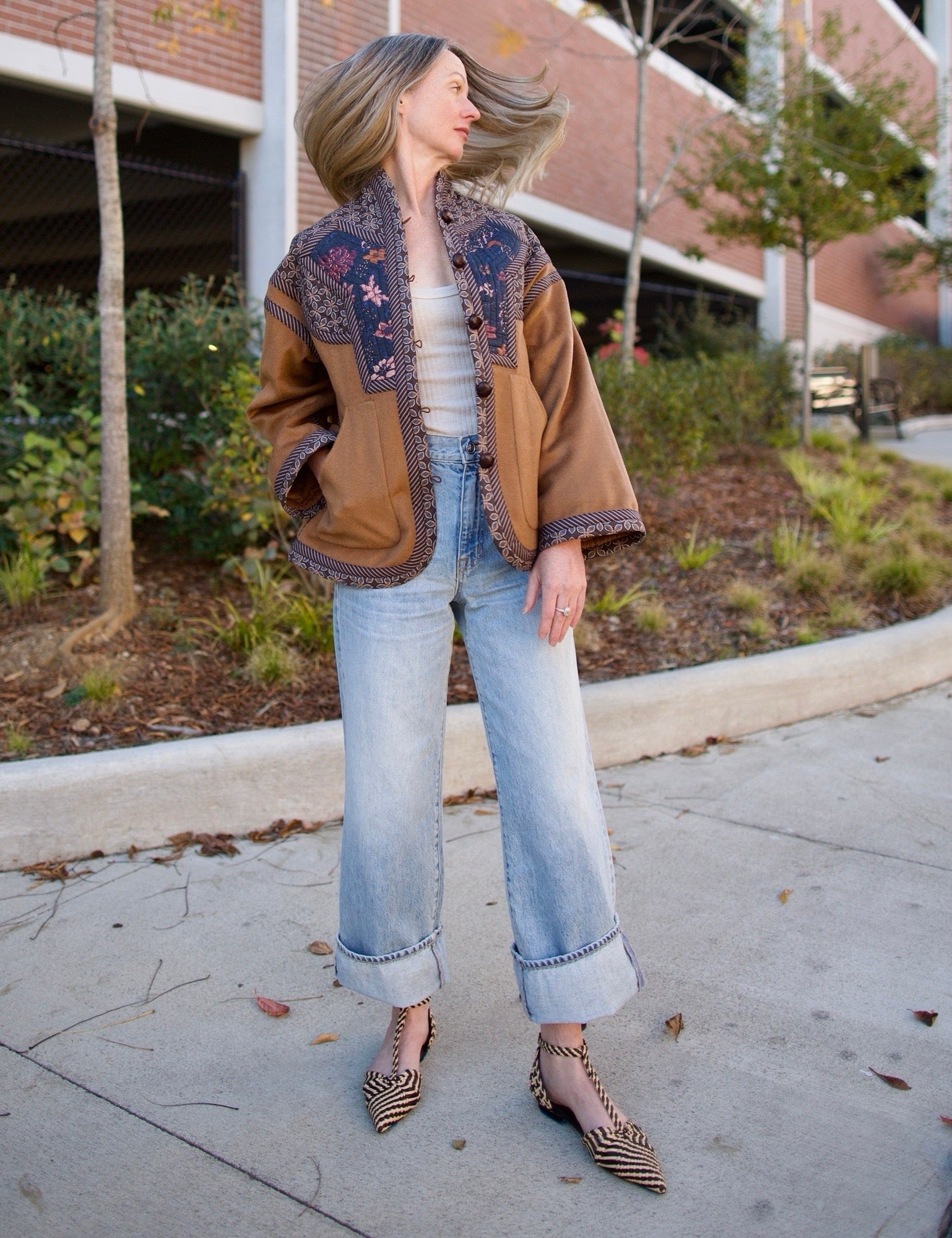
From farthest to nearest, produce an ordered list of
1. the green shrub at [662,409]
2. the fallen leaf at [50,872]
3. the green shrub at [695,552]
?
the green shrub at [662,409]
the green shrub at [695,552]
the fallen leaf at [50,872]

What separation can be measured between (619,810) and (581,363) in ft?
6.52

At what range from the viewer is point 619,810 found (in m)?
3.78

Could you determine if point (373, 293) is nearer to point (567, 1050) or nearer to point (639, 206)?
point (567, 1050)

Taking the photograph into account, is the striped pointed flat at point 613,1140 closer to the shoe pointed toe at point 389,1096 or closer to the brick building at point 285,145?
the shoe pointed toe at point 389,1096

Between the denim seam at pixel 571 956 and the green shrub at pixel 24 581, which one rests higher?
the green shrub at pixel 24 581

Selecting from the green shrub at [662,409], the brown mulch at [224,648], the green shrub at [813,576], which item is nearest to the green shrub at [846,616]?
the brown mulch at [224,648]

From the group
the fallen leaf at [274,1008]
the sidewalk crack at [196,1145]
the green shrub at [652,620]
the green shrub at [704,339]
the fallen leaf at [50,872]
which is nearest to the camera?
the sidewalk crack at [196,1145]

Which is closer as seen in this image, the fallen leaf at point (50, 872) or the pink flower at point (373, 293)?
the pink flower at point (373, 293)

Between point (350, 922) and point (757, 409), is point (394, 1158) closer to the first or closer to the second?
point (350, 922)

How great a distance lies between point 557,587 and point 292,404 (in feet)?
2.18

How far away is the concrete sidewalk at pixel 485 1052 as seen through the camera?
1924 mm

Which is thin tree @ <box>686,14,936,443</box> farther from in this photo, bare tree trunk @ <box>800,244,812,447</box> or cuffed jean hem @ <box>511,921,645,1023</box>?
cuffed jean hem @ <box>511,921,645,1023</box>

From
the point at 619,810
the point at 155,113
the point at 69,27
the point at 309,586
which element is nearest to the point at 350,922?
the point at 619,810

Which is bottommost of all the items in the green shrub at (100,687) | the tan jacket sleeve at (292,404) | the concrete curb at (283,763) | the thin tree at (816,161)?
the concrete curb at (283,763)
